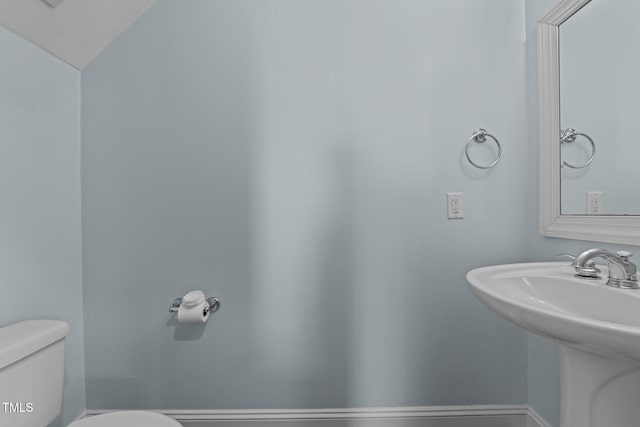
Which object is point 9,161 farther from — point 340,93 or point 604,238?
point 604,238

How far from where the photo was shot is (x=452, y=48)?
1.25 meters

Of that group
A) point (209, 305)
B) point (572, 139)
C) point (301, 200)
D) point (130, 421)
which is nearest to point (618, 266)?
point (572, 139)

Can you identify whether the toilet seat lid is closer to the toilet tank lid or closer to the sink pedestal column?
the toilet tank lid

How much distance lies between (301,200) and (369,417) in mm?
951

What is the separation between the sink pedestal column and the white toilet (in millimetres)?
1078

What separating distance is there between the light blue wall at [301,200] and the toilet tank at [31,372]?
1.04 ft

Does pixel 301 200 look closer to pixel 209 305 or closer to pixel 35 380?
pixel 209 305

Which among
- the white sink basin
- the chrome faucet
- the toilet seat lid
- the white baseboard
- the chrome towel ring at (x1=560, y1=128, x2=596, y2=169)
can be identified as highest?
the chrome towel ring at (x1=560, y1=128, x2=596, y2=169)

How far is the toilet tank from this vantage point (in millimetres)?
774

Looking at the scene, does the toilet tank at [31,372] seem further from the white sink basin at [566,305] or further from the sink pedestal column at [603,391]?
the sink pedestal column at [603,391]

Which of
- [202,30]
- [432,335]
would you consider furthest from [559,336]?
[202,30]

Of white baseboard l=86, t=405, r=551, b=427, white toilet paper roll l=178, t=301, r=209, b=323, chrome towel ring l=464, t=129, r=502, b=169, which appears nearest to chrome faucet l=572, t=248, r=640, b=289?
chrome towel ring l=464, t=129, r=502, b=169

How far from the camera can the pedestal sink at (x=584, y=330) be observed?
51 centimetres

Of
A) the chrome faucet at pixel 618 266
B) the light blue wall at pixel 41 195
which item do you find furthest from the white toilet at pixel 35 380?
the chrome faucet at pixel 618 266
